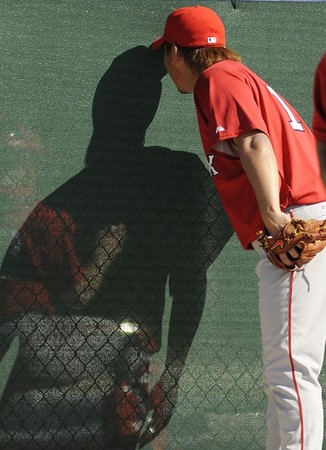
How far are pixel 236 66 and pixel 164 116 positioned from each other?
66 centimetres

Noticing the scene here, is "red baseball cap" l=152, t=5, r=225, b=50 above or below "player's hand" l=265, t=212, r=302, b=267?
above

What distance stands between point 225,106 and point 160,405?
1497mm

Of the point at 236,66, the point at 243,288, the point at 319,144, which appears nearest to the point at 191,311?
the point at 243,288

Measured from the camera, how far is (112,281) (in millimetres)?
4289

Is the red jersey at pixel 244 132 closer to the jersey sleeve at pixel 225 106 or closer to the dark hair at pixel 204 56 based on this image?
the jersey sleeve at pixel 225 106

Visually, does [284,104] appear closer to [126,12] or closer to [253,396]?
[126,12]

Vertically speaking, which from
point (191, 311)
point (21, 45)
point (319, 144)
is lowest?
point (191, 311)

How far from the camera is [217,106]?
3.56 m

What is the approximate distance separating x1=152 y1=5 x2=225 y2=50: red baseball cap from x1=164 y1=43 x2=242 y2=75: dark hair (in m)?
0.03

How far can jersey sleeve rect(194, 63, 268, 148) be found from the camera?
348 centimetres

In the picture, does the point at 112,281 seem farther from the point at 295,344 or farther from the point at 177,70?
the point at 295,344

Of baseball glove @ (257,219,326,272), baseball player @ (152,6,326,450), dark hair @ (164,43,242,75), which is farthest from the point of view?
dark hair @ (164,43,242,75)

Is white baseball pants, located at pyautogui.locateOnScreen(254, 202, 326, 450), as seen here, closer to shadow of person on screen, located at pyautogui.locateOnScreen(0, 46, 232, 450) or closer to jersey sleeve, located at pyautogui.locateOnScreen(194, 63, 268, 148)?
jersey sleeve, located at pyautogui.locateOnScreen(194, 63, 268, 148)

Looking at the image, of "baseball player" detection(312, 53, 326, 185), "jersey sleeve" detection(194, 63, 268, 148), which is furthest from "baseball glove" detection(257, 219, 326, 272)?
"baseball player" detection(312, 53, 326, 185)
